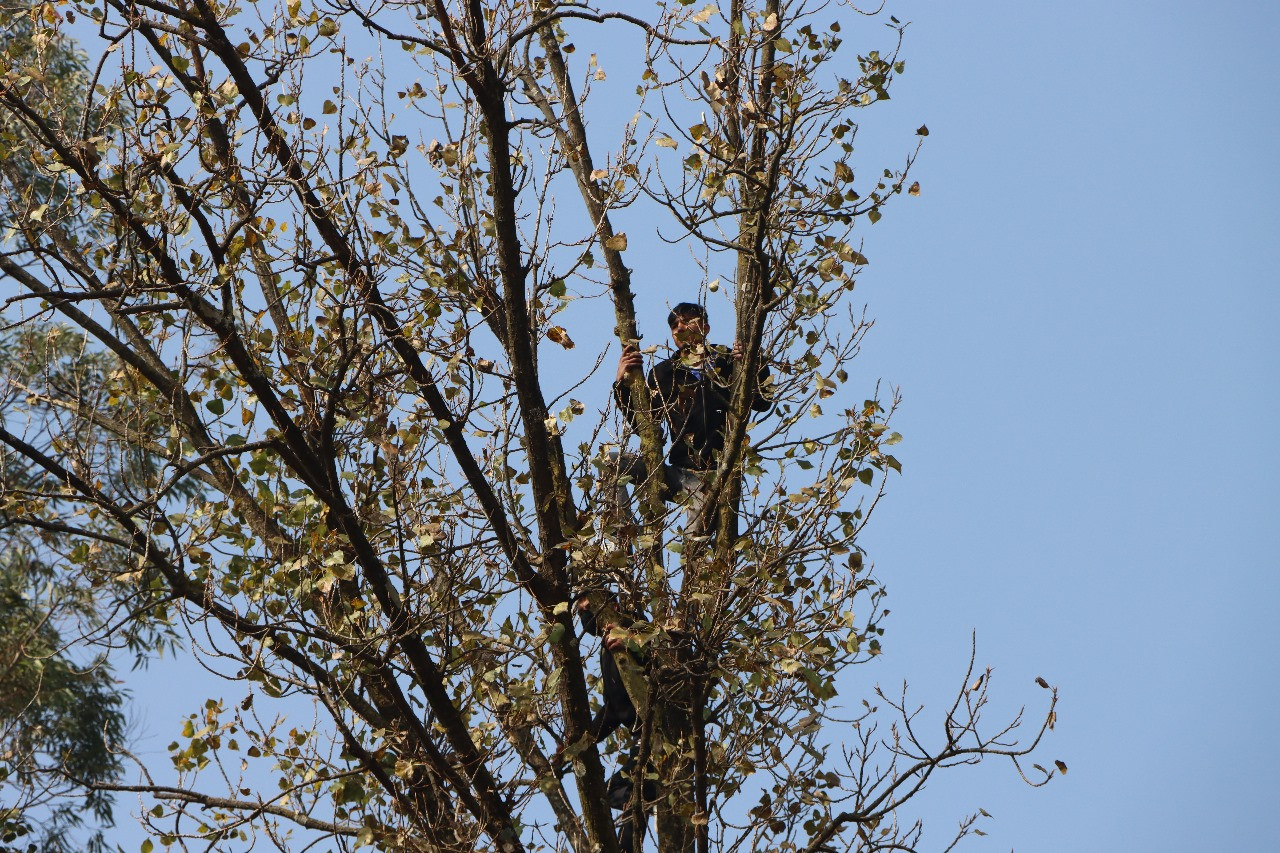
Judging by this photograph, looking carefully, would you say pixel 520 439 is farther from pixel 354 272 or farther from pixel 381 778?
pixel 381 778

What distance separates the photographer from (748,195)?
23.0 feet

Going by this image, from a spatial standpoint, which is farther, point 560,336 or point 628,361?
point 628,361

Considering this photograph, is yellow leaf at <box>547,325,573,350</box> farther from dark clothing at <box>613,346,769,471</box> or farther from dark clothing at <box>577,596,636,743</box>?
dark clothing at <box>577,596,636,743</box>

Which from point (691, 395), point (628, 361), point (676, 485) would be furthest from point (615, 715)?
point (628, 361)

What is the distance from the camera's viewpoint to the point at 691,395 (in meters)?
7.12

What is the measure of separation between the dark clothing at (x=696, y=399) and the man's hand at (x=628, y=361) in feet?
0.23

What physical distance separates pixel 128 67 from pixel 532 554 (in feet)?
8.69

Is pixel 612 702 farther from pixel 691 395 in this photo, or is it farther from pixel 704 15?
pixel 704 15

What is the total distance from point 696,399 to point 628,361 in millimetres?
458

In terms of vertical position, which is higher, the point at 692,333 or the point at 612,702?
the point at 692,333

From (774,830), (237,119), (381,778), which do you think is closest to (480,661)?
(381,778)

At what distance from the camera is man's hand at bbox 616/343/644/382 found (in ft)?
24.3

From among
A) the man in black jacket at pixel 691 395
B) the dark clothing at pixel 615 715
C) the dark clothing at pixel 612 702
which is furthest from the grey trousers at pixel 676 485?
the dark clothing at pixel 612 702

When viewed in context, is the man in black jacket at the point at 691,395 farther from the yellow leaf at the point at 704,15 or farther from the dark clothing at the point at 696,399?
the yellow leaf at the point at 704,15
